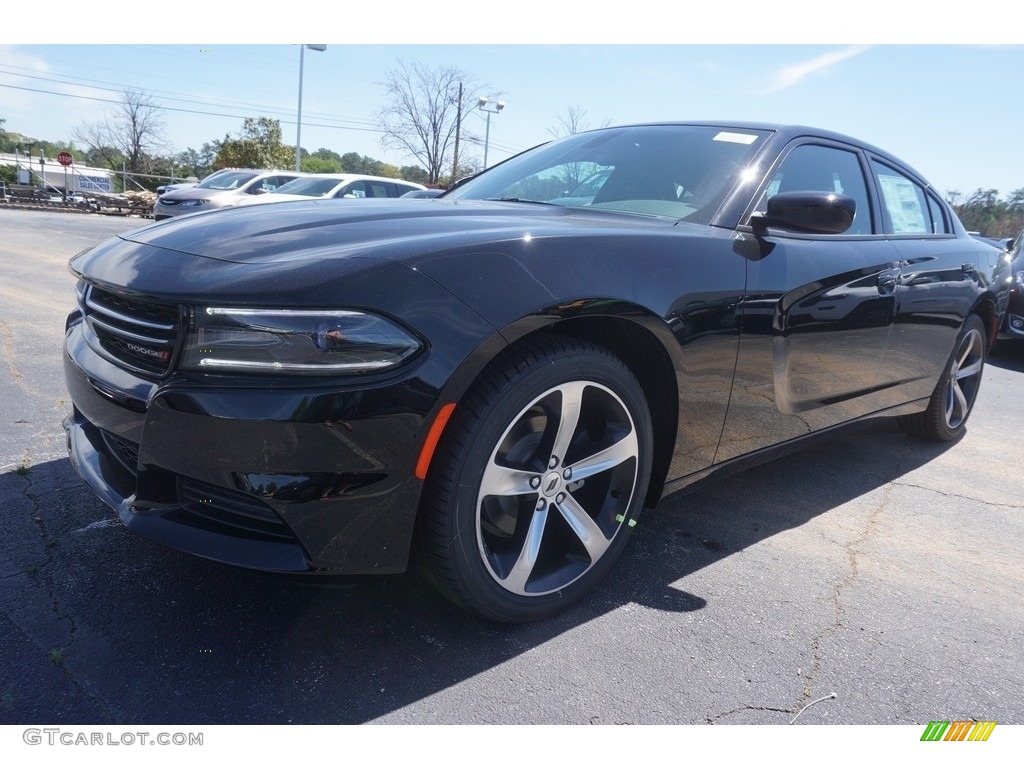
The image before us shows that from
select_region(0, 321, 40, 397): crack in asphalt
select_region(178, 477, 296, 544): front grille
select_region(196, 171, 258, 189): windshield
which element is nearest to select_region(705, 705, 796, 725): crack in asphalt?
select_region(178, 477, 296, 544): front grille

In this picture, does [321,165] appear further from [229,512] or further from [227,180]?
[229,512]

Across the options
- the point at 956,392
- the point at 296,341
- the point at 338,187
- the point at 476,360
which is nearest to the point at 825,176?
the point at 956,392

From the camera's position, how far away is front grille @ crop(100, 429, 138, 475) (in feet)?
6.31

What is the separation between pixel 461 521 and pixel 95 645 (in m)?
0.98

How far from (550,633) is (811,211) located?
1.59 meters

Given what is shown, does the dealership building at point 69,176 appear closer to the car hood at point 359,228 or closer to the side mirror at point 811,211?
the car hood at point 359,228

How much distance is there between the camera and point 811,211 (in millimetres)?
2467

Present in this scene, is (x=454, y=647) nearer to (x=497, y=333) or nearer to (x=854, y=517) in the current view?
(x=497, y=333)

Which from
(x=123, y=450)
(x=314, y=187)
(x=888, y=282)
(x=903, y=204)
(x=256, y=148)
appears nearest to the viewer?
(x=123, y=450)

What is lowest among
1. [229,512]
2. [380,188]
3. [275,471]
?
[229,512]

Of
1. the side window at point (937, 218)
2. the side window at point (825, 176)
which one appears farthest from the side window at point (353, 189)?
the side window at point (825, 176)

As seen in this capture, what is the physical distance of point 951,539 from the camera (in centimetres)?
311

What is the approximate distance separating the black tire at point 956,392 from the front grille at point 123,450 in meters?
3.90

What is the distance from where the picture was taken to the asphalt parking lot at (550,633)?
1.80 meters
